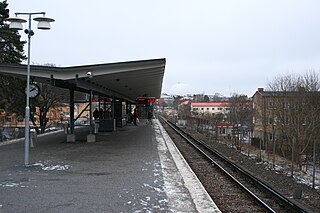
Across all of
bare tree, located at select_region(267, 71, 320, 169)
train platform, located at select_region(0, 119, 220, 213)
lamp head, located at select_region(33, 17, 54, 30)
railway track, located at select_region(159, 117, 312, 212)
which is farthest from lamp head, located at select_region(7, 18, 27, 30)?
bare tree, located at select_region(267, 71, 320, 169)

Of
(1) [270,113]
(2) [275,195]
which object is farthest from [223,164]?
(1) [270,113]

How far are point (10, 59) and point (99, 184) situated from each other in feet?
64.2

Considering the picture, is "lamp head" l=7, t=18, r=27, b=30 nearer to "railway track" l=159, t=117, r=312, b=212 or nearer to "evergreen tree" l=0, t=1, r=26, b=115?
"railway track" l=159, t=117, r=312, b=212

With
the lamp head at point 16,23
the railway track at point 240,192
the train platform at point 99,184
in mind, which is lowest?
the railway track at point 240,192

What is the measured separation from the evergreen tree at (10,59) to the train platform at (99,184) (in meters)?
13.8

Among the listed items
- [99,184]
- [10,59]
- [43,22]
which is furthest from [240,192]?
[10,59]

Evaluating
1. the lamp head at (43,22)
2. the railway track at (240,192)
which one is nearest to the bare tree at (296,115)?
the railway track at (240,192)

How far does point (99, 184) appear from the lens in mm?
8039

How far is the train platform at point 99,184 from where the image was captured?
625 centimetres

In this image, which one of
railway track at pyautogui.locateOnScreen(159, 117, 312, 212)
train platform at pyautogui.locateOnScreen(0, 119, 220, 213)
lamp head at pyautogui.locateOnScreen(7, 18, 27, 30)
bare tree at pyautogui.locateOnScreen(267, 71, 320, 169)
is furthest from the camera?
bare tree at pyautogui.locateOnScreen(267, 71, 320, 169)

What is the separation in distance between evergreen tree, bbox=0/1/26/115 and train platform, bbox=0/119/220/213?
1380 cm

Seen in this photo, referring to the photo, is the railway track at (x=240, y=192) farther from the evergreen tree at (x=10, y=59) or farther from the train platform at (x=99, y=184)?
the evergreen tree at (x=10, y=59)

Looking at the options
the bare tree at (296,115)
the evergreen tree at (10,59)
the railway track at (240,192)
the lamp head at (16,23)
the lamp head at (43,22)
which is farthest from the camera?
the evergreen tree at (10,59)

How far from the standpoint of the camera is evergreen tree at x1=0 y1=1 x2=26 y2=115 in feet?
80.0
